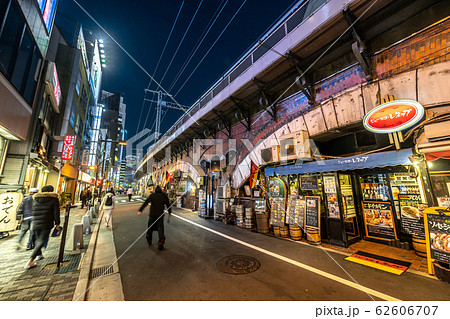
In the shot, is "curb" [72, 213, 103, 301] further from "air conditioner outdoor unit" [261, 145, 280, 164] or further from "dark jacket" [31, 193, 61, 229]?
"air conditioner outdoor unit" [261, 145, 280, 164]

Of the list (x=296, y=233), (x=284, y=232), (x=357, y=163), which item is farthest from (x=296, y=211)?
(x=357, y=163)

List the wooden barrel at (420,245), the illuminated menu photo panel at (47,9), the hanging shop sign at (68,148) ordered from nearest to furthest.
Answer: the wooden barrel at (420,245)
the illuminated menu photo panel at (47,9)
the hanging shop sign at (68,148)

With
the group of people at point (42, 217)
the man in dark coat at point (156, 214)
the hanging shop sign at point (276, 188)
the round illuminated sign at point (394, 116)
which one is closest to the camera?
the group of people at point (42, 217)

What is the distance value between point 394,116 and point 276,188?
5.51 meters

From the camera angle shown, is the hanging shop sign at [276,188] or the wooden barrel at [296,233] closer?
the wooden barrel at [296,233]

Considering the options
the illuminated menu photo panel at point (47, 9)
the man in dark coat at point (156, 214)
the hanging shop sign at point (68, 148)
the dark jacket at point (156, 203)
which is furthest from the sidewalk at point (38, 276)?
the illuminated menu photo panel at point (47, 9)

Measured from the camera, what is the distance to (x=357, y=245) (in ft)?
22.0

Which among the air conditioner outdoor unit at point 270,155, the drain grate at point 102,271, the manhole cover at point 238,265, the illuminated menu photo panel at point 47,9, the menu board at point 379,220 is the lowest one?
the drain grate at point 102,271

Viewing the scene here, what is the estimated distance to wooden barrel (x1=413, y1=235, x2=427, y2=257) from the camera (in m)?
5.34

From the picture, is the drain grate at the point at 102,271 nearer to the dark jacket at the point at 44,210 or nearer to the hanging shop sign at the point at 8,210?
the dark jacket at the point at 44,210

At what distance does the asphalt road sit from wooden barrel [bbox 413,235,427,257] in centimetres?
191

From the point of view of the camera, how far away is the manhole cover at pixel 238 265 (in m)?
4.50

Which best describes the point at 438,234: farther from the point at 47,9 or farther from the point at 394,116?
the point at 47,9

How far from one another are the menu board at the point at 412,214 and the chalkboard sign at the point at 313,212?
2722mm
